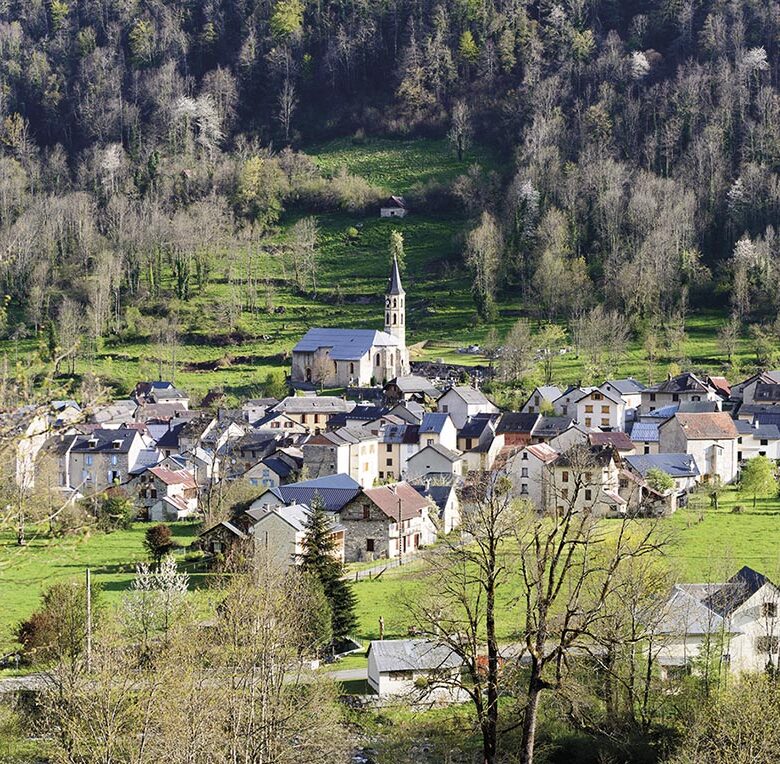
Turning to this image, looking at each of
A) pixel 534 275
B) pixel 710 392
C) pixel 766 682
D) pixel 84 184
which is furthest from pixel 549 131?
pixel 766 682

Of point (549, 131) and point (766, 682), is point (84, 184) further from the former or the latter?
point (766, 682)

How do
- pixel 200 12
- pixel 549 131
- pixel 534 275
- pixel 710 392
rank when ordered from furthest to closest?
1. pixel 200 12
2. pixel 549 131
3. pixel 534 275
4. pixel 710 392

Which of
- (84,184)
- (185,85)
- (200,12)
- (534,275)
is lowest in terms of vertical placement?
(534,275)

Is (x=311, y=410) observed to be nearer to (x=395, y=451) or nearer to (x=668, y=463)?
(x=395, y=451)

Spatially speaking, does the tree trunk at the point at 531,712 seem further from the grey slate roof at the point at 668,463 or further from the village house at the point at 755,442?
the village house at the point at 755,442

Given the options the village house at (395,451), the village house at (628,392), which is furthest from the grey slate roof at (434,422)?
the village house at (628,392)

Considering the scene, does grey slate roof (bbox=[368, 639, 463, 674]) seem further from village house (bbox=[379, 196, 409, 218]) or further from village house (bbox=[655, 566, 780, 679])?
village house (bbox=[379, 196, 409, 218])
